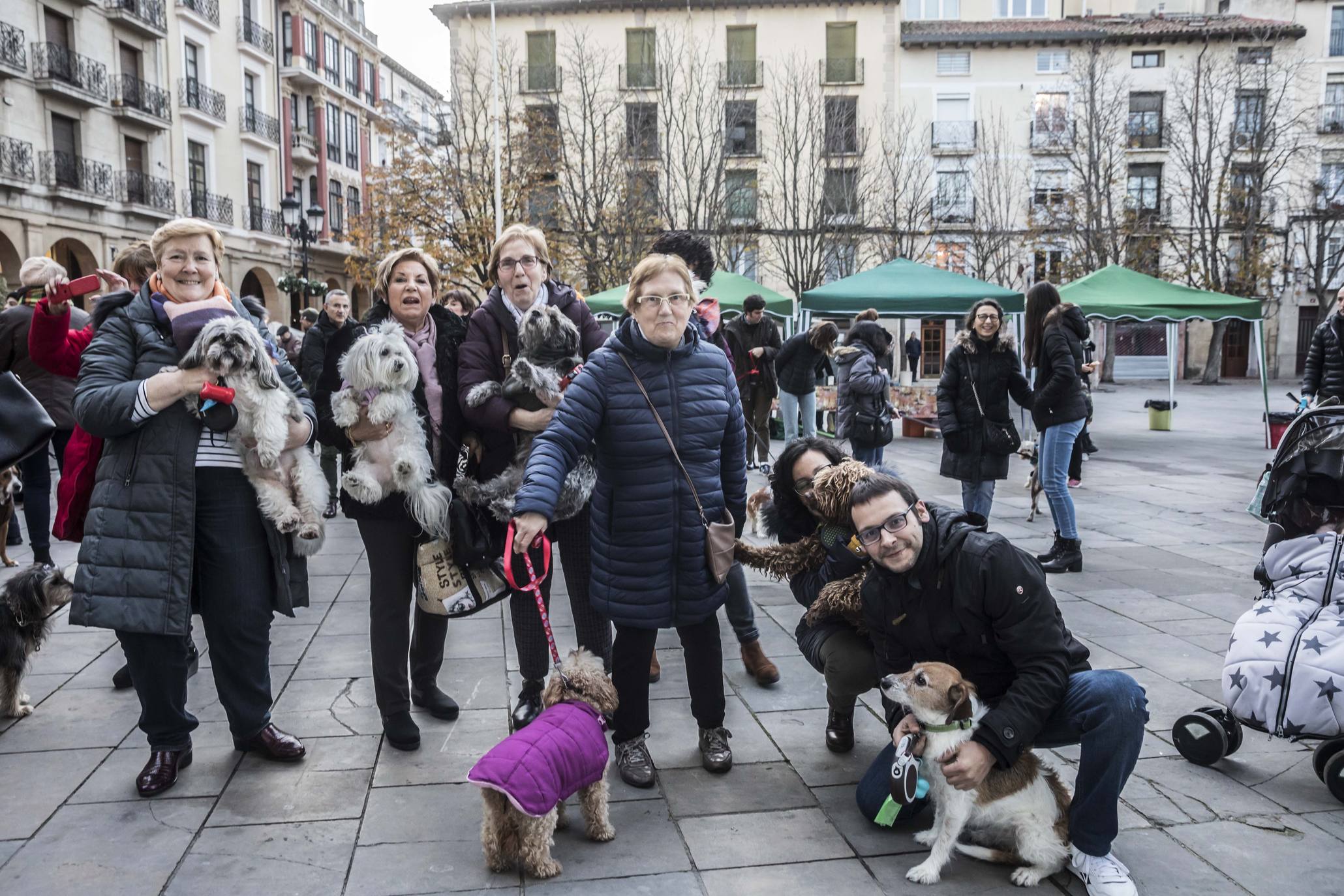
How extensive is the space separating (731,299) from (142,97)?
2204 cm

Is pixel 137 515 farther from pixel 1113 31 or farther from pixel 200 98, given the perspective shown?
pixel 1113 31

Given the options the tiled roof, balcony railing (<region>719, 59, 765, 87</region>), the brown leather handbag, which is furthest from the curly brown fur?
the tiled roof

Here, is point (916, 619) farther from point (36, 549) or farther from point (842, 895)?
point (36, 549)

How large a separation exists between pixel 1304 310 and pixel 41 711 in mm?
44865

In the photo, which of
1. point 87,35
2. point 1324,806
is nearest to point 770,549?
point 1324,806

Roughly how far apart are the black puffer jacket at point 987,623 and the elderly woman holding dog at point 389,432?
5.96 ft

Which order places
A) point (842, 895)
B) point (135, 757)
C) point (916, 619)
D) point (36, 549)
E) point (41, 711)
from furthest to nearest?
point (36, 549)
point (41, 711)
point (135, 757)
point (916, 619)
point (842, 895)

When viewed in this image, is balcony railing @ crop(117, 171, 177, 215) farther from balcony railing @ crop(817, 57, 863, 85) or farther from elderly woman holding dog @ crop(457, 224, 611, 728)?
elderly woman holding dog @ crop(457, 224, 611, 728)

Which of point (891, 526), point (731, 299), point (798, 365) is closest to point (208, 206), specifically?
point (731, 299)

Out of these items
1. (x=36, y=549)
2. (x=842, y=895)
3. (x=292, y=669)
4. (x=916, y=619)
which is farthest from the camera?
(x=36, y=549)

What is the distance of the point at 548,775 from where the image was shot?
2.64 metres

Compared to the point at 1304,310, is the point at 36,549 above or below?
below

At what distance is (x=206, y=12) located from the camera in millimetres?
30438

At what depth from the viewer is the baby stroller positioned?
10.5 ft
